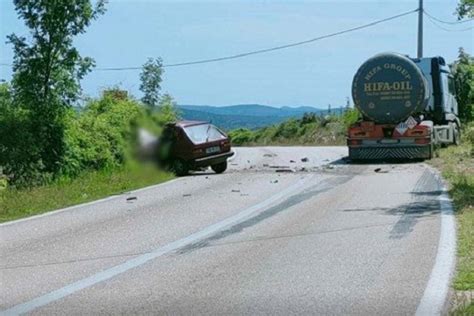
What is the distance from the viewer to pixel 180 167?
20984 mm

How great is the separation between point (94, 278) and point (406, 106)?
18363mm

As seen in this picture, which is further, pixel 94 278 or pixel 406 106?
pixel 406 106

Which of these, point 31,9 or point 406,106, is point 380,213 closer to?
point 31,9

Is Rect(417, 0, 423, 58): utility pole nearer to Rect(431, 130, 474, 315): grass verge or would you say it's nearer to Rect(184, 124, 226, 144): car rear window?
Rect(431, 130, 474, 315): grass verge

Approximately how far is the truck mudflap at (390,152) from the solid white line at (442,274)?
522 inches

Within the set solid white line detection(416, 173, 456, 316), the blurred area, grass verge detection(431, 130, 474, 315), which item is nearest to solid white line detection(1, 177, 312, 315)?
solid white line detection(416, 173, 456, 316)

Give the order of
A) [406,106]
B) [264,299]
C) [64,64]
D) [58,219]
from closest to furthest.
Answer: [264,299], [58,219], [64,64], [406,106]

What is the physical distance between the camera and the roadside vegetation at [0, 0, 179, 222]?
16812mm

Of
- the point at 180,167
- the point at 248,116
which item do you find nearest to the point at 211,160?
the point at 180,167

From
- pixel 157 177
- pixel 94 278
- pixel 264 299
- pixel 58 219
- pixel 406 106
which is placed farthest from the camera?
pixel 406 106

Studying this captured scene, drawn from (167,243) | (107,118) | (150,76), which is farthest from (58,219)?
(150,76)

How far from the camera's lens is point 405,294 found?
6.93 metres

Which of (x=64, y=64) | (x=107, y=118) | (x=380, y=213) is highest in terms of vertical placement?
(x=64, y=64)

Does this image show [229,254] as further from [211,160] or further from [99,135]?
[211,160]
